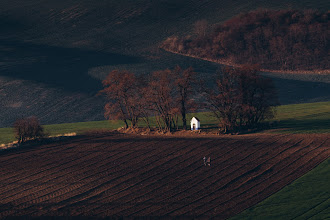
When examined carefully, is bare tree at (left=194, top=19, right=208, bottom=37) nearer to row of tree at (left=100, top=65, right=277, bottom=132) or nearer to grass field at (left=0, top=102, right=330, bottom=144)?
grass field at (left=0, top=102, right=330, bottom=144)

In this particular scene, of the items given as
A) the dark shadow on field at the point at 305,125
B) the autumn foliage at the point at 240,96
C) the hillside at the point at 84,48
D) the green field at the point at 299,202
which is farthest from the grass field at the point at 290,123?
the green field at the point at 299,202

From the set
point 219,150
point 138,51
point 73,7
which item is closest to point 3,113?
point 138,51

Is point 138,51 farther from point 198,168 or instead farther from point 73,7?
point 198,168

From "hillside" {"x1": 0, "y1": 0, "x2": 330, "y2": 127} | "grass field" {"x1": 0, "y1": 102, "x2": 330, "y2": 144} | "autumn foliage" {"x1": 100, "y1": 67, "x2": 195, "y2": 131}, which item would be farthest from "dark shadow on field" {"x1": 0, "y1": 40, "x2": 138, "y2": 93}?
"autumn foliage" {"x1": 100, "y1": 67, "x2": 195, "y2": 131}

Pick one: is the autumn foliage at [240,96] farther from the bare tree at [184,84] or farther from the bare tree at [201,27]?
the bare tree at [201,27]

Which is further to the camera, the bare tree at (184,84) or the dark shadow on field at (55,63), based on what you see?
the dark shadow on field at (55,63)

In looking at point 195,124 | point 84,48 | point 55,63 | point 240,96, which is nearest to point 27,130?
point 195,124
